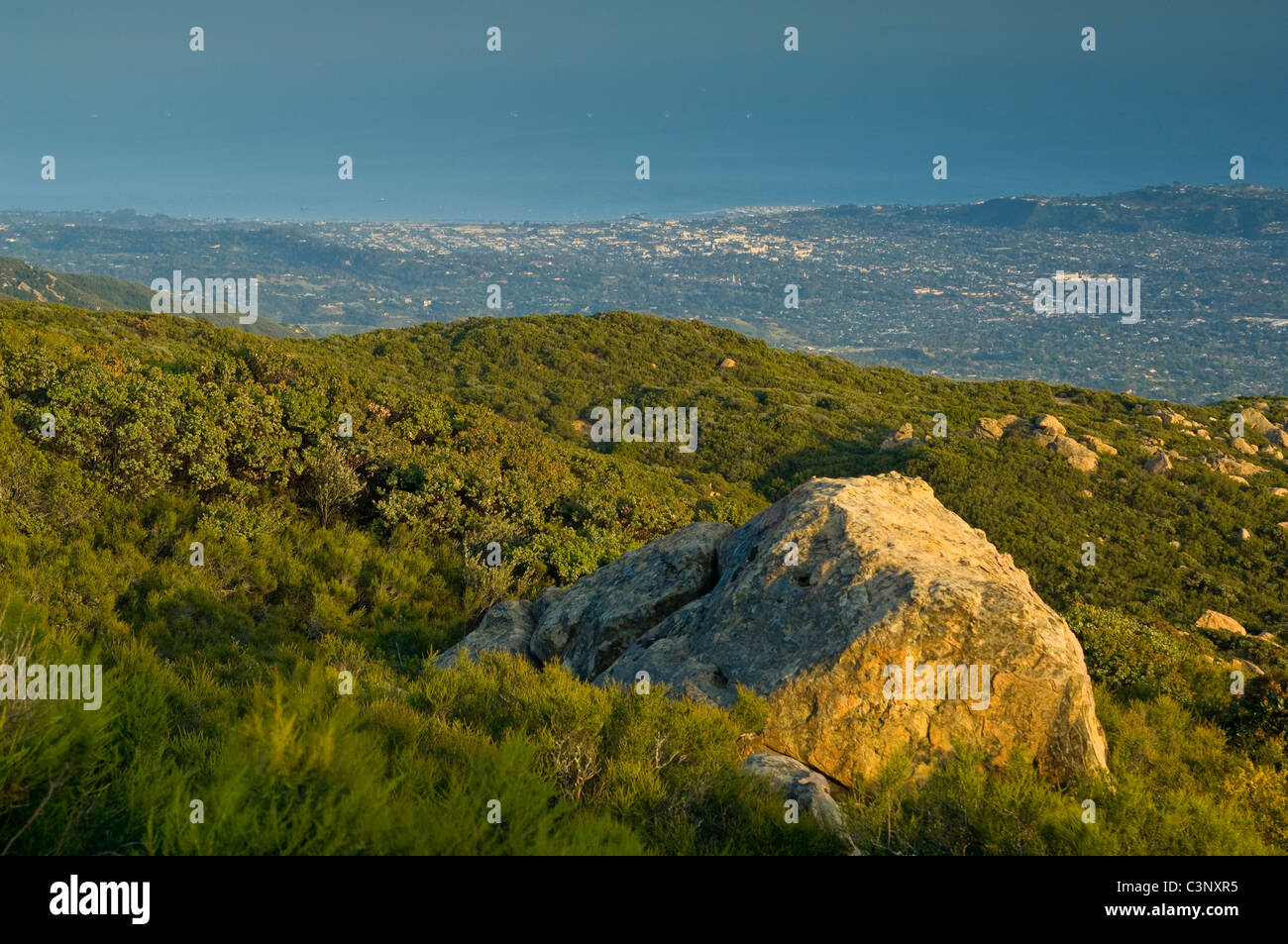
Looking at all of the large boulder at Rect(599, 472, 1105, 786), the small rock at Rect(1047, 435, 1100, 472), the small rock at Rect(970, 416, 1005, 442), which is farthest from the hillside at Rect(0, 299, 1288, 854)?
the small rock at Rect(970, 416, 1005, 442)

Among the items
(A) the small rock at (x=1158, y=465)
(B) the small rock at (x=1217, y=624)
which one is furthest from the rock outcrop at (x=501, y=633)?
(A) the small rock at (x=1158, y=465)

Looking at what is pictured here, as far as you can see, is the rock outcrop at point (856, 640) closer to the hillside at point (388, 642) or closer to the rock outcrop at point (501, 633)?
the rock outcrop at point (501, 633)

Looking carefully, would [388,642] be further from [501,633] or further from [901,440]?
[901,440]

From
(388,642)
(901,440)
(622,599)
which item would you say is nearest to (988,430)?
(901,440)

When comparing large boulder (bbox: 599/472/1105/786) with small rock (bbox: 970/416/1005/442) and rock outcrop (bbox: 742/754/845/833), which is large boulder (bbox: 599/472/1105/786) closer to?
rock outcrop (bbox: 742/754/845/833)

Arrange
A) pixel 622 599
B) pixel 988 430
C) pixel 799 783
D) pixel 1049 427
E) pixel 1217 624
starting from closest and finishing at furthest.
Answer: pixel 799 783, pixel 622 599, pixel 1217 624, pixel 1049 427, pixel 988 430
